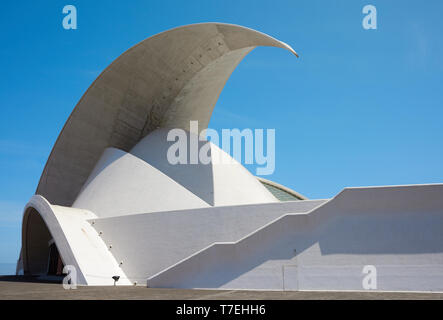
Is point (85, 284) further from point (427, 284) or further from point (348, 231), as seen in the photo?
point (427, 284)

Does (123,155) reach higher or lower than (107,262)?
higher

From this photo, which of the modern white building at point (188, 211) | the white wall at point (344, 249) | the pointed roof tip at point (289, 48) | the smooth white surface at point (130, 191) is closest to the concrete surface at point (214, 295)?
the white wall at point (344, 249)

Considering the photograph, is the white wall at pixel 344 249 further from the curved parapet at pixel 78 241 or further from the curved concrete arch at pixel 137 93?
the curved concrete arch at pixel 137 93

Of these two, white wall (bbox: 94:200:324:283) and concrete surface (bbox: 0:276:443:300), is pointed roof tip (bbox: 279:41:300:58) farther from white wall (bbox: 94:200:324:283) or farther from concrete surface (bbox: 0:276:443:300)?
concrete surface (bbox: 0:276:443:300)

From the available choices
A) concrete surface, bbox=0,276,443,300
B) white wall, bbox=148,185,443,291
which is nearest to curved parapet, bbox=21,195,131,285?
white wall, bbox=148,185,443,291

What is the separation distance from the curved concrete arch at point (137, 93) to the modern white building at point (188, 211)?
50 mm

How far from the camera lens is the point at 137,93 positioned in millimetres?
19031

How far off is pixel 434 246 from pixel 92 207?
41.0 ft

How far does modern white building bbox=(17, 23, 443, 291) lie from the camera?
30.8 ft

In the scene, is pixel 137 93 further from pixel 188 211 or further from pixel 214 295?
pixel 214 295
